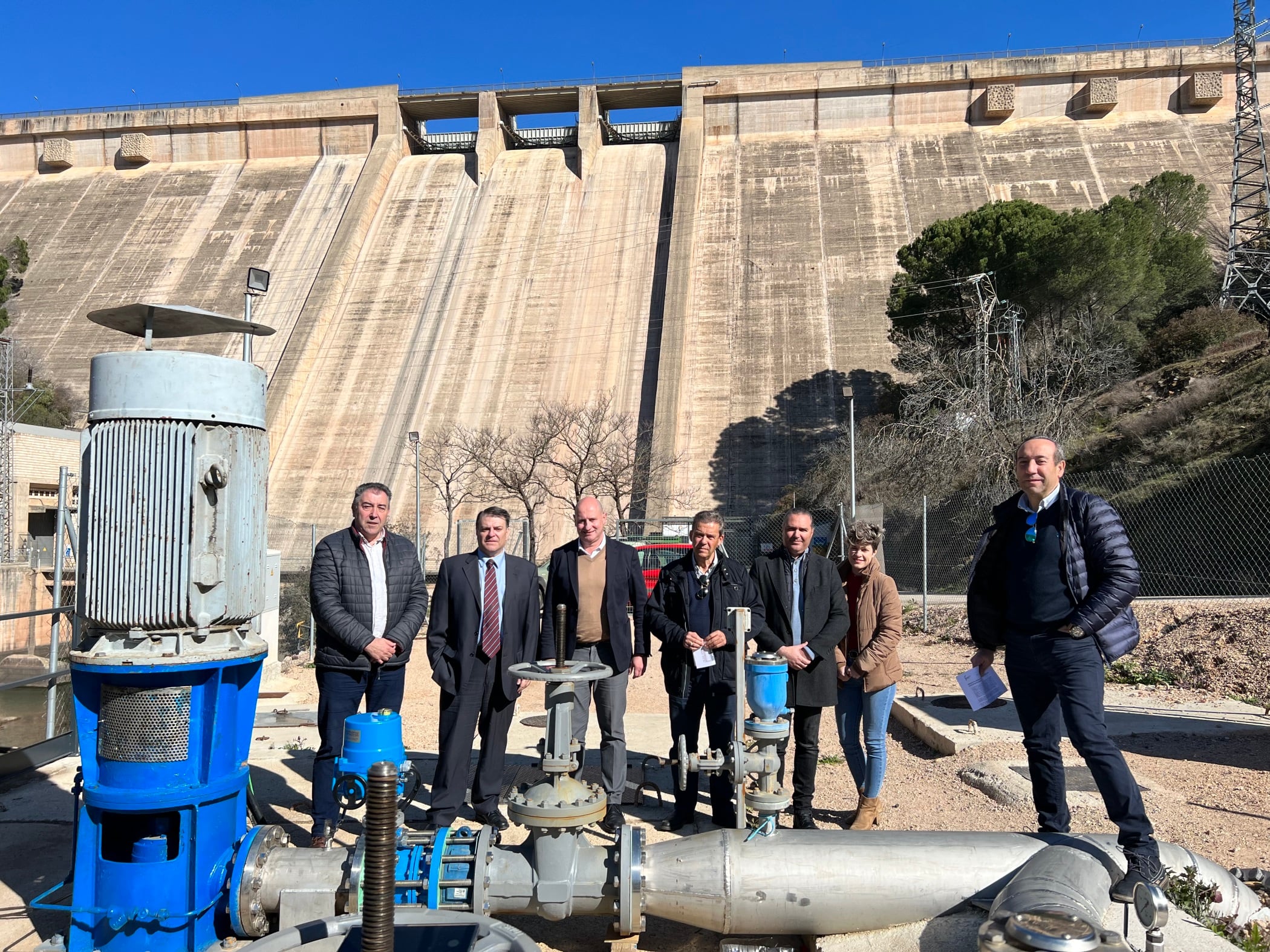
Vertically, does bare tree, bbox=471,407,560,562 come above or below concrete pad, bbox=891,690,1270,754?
above

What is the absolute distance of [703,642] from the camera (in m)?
4.70

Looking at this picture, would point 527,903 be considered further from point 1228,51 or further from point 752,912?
point 1228,51

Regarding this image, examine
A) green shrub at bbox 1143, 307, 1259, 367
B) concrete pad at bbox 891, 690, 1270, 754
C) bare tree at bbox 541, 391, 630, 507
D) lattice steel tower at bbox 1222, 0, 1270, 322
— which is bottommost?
concrete pad at bbox 891, 690, 1270, 754

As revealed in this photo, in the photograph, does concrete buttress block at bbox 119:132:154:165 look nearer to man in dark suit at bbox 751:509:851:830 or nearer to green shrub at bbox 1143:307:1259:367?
green shrub at bbox 1143:307:1259:367

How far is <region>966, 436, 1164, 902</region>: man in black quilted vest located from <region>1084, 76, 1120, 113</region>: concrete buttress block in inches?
1653

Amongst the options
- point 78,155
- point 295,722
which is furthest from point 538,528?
point 78,155

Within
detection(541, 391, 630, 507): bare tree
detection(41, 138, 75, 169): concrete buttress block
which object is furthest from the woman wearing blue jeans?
detection(41, 138, 75, 169): concrete buttress block

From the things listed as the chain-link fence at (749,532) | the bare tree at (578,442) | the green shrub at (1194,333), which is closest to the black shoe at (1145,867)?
the chain-link fence at (749,532)

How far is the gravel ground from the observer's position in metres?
4.34

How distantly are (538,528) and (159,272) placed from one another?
21702 mm

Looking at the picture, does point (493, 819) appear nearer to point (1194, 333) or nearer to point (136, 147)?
point (1194, 333)

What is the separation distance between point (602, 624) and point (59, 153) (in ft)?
165

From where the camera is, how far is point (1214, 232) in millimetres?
32500

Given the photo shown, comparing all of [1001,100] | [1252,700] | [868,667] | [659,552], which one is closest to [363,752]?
[868,667]
